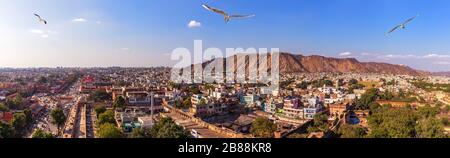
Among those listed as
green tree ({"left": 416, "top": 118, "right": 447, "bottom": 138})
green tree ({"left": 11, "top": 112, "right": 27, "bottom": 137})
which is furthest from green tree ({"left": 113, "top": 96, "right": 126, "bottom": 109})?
green tree ({"left": 416, "top": 118, "right": 447, "bottom": 138})

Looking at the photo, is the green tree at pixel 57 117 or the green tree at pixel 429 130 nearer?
the green tree at pixel 429 130

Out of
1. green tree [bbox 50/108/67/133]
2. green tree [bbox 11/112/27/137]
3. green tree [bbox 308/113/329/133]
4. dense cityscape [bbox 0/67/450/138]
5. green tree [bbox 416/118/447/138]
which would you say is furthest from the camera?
green tree [bbox 50/108/67/133]

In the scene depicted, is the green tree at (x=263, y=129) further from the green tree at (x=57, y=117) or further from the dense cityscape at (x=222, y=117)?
the green tree at (x=57, y=117)

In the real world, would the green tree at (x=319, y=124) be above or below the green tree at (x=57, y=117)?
below

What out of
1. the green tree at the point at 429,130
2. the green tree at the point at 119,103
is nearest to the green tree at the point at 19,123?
the green tree at the point at 119,103

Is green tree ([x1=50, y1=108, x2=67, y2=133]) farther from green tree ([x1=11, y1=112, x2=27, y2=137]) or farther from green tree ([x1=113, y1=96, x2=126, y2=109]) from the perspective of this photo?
green tree ([x1=113, y1=96, x2=126, y2=109])

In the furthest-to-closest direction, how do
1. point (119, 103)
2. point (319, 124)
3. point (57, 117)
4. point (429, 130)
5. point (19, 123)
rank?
1. point (119, 103)
2. point (319, 124)
3. point (57, 117)
4. point (19, 123)
5. point (429, 130)

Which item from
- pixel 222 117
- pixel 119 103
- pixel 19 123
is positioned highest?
pixel 119 103

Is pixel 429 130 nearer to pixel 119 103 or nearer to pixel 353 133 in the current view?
pixel 353 133

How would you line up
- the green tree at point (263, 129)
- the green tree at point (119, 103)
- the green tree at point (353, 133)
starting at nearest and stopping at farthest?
the green tree at point (353, 133), the green tree at point (263, 129), the green tree at point (119, 103)

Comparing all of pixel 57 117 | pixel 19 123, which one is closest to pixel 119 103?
pixel 57 117
